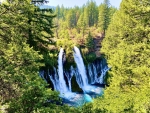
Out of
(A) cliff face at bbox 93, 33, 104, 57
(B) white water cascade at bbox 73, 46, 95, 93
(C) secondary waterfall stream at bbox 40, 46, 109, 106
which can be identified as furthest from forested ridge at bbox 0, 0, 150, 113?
(A) cliff face at bbox 93, 33, 104, 57

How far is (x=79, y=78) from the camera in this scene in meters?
40.3

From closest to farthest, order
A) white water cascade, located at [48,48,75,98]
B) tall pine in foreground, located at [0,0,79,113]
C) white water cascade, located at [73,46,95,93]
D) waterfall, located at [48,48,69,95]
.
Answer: tall pine in foreground, located at [0,0,79,113] < white water cascade, located at [48,48,75,98] < waterfall, located at [48,48,69,95] < white water cascade, located at [73,46,95,93]

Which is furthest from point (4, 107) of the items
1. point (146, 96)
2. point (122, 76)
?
point (122, 76)

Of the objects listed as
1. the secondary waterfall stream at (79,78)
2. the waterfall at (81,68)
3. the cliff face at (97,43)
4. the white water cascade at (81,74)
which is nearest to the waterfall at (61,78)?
the secondary waterfall stream at (79,78)

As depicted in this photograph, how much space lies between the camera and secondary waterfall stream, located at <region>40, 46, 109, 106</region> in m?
34.2

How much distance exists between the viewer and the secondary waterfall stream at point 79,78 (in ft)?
112

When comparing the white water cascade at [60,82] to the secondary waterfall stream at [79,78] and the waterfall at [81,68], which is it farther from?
the waterfall at [81,68]

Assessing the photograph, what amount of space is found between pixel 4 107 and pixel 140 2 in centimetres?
1107

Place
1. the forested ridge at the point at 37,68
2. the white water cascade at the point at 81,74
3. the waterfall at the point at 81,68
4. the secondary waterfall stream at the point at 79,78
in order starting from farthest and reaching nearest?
the waterfall at the point at 81,68 < the white water cascade at the point at 81,74 < the secondary waterfall stream at the point at 79,78 < the forested ridge at the point at 37,68

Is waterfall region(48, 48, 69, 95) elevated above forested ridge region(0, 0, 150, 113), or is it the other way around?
forested ridge region(0, 0, 150, 113)

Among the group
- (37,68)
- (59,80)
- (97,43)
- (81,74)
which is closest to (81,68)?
(81,74)

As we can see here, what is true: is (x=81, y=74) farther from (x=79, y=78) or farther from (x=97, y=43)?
(x=97, y=43)

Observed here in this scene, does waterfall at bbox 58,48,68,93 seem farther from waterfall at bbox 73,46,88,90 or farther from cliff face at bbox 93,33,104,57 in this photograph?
cliff face at bbox 93,33,104,57

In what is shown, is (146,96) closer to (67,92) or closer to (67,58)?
(67,92)
